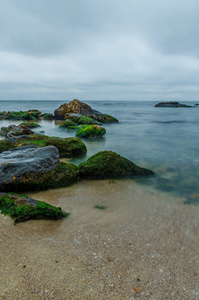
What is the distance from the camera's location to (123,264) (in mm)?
2648

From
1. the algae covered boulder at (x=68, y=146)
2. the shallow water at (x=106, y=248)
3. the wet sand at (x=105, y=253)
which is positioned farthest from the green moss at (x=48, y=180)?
the algae covered boulder at (x=68, y=146)

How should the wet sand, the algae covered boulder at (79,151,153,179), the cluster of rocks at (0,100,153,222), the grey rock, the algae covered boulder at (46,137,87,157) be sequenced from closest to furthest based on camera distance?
the wet sand, the cluster of rocks at (0,100,153,222), the grey rock, the algae covered boulder at (79,151,153,179), the algae covered boulder at (46,137,87,157)

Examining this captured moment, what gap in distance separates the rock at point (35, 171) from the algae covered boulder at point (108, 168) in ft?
1.14

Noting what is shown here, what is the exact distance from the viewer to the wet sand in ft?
7.45

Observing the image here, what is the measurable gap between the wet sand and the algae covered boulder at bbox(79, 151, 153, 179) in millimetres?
1439

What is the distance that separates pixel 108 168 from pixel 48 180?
173 centimetres

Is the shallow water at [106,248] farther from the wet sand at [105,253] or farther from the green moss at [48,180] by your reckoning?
the green moss at [48,180]

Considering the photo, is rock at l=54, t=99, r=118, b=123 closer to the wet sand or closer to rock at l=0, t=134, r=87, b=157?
rock at l=0, t=134, r=87, b=157

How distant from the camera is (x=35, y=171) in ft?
16.0

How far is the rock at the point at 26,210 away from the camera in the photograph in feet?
11.3

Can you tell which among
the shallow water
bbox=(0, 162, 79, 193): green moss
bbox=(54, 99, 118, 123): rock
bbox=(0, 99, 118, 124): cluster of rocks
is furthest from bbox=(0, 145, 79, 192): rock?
bbox=(54, 99, 118, 123): rock

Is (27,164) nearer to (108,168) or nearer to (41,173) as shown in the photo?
(41,173)

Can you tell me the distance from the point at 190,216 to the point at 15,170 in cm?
383

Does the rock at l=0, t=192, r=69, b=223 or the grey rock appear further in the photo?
the grey rock
